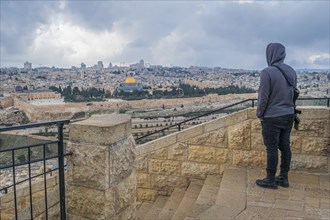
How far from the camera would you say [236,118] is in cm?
556

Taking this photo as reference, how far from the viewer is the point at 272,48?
169 inches

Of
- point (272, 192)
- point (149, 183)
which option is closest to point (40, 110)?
point (149, 183)

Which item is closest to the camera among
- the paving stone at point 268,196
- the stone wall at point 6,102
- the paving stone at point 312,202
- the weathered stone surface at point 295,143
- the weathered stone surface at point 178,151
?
the paving stone at point 312,202

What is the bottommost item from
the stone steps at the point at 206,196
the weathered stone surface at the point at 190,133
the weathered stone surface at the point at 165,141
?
the stone steps at the point at 206,196

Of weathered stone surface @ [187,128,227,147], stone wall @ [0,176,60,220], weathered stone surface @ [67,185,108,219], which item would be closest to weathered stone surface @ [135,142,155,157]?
weathered stone surface @ [187,128,227,147]

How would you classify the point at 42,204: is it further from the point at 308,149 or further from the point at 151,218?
the point at 308,149

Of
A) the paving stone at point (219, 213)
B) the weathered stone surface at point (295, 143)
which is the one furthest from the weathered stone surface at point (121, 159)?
the weathered stone surface at point (295, 143)

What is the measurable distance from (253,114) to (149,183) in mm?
2231

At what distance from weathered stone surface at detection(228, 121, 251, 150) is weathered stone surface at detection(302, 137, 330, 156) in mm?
880

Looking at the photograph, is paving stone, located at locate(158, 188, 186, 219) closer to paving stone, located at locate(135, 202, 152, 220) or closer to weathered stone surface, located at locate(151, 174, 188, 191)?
weathered stone surface, located at locate(151, 174, 188, 191)

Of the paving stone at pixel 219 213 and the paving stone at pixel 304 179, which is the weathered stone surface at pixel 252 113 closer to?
the paving stone at pixel 304 179

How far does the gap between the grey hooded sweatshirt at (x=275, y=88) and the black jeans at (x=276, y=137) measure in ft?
0.26

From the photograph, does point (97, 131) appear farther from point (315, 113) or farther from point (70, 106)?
point (70, 106)

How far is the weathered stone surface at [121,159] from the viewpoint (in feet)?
9.81
